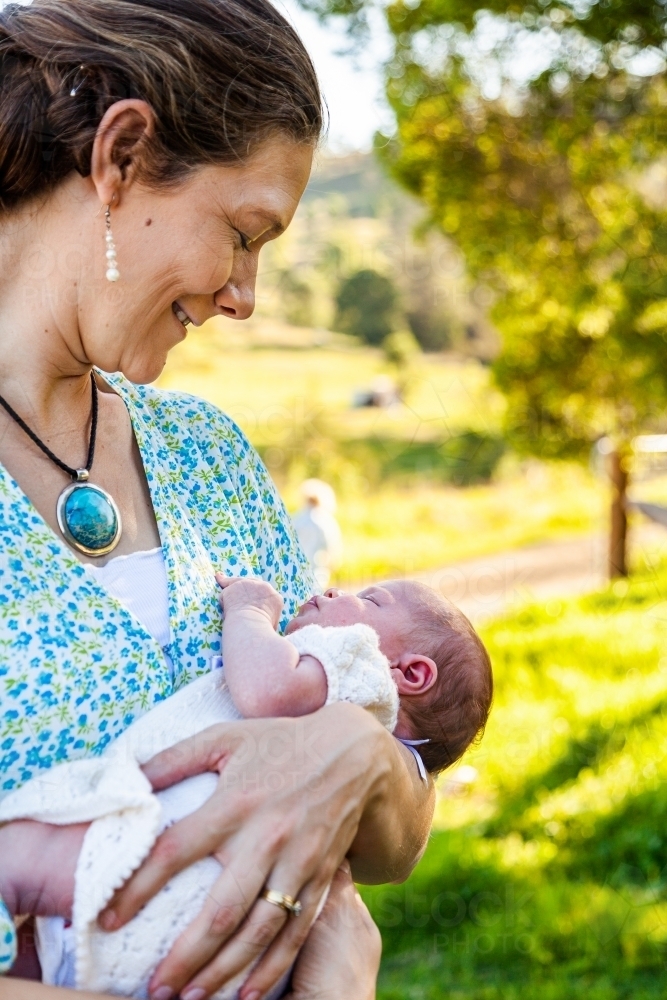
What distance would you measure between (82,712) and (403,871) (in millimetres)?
571

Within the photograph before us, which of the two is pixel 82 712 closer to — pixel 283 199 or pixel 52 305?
pixel 52 305

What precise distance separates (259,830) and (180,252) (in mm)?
715

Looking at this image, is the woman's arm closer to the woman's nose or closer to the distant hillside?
the woman's nose

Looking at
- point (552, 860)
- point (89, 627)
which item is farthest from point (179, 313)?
point (552, 860)

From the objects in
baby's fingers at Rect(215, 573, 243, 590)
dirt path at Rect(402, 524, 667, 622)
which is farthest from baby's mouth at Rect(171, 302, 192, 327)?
dirt path at Rect(402, 524, 667, 622)

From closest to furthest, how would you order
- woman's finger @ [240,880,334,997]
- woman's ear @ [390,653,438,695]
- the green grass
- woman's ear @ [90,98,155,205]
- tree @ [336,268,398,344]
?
woman's finger @ [240,880,334,997], woman's ear @ [90,98,155,205], woman's ear @ [390,653,438,695], the green grass, tree @ [336,268,398,344]

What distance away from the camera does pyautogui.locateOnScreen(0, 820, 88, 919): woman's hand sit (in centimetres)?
112

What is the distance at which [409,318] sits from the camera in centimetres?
1432

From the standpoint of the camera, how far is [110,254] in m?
1.34

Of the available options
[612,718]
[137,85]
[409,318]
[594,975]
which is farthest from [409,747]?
[409,318]

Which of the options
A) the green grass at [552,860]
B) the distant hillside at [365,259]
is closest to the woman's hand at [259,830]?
the distant hillside at [365,259]

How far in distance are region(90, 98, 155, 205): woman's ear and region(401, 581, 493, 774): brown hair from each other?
76 cm

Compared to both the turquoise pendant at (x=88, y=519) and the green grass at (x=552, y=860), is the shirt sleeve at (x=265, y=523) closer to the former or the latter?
the turquoise pendant at (x=88, y=519)

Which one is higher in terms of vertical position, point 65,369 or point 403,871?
point 65,369
